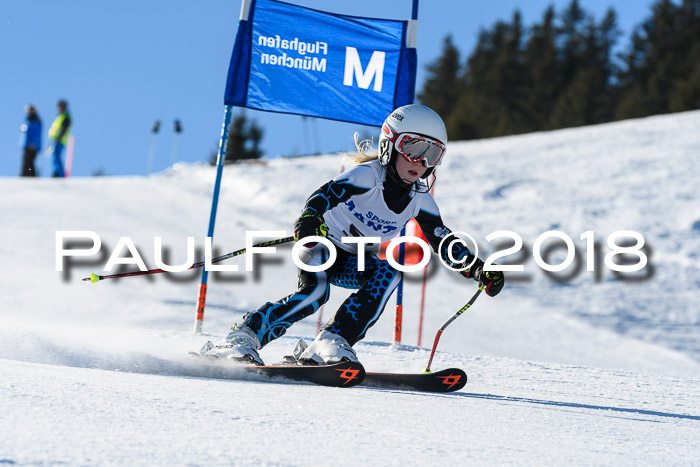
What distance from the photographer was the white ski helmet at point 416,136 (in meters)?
3.54

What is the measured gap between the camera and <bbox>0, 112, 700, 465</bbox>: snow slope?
1.85 metres

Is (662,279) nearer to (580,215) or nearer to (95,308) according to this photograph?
(580,215)

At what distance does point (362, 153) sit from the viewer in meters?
3.90

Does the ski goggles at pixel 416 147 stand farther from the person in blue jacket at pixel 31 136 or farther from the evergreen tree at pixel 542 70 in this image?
the evergreen tree at pixel 542 70

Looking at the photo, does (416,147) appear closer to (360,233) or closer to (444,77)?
(360,233)

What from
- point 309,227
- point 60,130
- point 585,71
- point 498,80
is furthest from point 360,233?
point 498,80

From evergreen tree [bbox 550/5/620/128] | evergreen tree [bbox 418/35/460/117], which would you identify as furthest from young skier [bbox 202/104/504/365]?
evergreen tree [bbox 418/35/460/117]

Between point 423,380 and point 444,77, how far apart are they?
155ft

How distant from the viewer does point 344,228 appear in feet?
11.9

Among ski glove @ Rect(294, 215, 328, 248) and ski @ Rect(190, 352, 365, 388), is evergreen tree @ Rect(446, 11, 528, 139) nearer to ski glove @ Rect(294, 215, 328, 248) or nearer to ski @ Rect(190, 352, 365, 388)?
ski glove @ Rect(294, 215, 328, 248)

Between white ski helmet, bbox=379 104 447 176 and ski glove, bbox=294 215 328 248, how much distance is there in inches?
20.6

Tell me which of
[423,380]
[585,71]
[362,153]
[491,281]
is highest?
[585,71]

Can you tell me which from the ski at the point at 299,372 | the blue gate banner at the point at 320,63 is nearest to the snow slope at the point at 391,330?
the ski at the point at 299,372

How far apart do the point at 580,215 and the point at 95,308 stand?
8.24m
